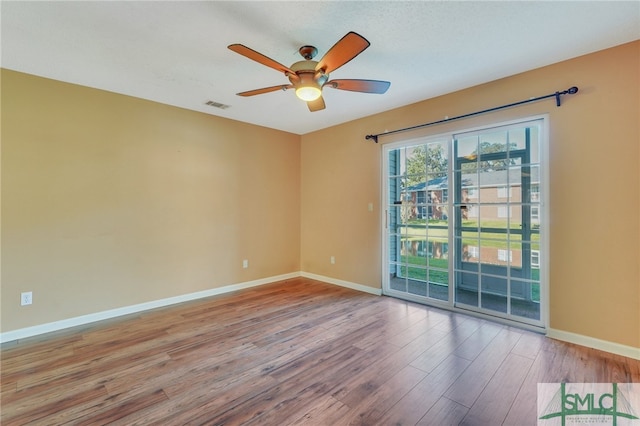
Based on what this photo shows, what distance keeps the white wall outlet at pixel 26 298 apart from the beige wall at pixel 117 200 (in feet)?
0.12

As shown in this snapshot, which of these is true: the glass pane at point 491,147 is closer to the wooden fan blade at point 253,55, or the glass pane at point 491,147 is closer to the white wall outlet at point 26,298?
the wooden fan blade at point 253,55

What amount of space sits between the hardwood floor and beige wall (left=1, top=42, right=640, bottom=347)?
1.68 ft

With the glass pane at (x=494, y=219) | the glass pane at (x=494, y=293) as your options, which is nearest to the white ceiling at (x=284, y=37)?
the glass pane at (x=494, y=219)

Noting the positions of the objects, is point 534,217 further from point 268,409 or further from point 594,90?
point 268,409

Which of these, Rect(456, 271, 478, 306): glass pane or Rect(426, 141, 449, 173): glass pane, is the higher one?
Rect(426, 141, 449, 173): glass pane

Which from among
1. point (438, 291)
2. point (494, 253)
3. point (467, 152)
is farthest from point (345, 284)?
point (467, 152)

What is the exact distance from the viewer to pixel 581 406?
1.79m

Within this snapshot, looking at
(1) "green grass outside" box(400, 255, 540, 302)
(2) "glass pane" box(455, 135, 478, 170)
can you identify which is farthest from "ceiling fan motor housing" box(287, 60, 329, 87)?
(1) "green grass outside" box(400, 255, 540, 302)

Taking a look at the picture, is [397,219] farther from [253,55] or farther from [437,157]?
[253,55]

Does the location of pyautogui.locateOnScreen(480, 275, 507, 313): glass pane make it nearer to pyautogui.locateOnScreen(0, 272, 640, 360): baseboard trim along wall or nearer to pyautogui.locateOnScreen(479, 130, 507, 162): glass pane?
pyautogui.locateOnScreen(0, 272, 640, 360): baseboard trim along wall

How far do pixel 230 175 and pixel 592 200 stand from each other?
171 inches

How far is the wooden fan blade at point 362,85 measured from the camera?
2340 millimetres

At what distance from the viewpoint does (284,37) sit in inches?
89.2

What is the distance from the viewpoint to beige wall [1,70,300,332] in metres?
2.83
